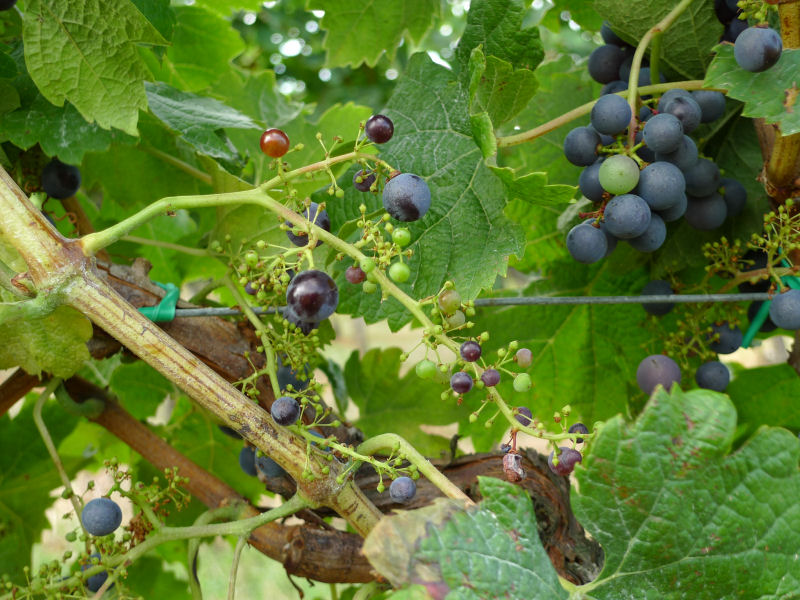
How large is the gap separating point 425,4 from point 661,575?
1534 mm

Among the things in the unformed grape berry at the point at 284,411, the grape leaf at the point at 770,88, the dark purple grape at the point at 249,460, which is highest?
the grape leaf at the point at 770,88

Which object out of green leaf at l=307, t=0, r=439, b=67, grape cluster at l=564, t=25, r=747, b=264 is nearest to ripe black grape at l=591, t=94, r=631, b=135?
grape cluster at l=564, t=25, r=747, b=264

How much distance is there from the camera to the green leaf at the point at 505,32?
1218 mm

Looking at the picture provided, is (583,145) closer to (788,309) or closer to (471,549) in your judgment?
(788,309)

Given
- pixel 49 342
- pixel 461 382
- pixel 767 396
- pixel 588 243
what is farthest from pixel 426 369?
pixel 767 396

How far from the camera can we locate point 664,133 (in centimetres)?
111

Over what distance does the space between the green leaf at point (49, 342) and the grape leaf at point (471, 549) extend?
65 cm

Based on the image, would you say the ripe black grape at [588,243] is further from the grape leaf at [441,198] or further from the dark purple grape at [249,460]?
the dark purple grape at [249,460]

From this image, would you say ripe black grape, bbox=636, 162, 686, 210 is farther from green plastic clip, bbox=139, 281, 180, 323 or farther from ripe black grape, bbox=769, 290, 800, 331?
green plastic clip, bbox=139, 281, 180, 323

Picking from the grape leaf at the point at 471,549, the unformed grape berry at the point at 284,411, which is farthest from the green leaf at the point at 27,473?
the grape leaf at the point at 471,549

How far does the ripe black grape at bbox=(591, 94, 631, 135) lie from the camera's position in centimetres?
114

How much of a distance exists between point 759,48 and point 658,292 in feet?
1.66

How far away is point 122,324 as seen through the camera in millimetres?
907

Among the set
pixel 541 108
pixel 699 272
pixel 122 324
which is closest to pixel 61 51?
pixel 122 324
